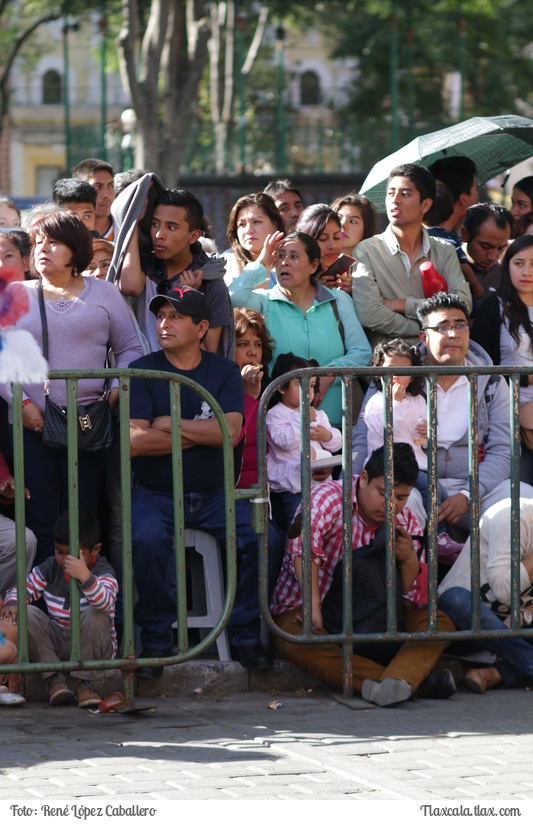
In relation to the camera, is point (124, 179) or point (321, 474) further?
point (124, 179)

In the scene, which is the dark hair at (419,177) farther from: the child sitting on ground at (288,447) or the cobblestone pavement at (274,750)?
the cobblestone pavement at (274,750)

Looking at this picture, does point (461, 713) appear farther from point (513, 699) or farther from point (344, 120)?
point (344, 120)

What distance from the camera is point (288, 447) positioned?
677 cm

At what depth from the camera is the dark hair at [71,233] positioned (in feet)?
21.1

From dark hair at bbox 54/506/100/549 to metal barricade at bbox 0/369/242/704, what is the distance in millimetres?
98

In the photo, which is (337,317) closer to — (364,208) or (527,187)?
(364,208)

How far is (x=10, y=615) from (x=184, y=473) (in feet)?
3.34

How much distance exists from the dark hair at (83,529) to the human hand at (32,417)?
0.47 meters

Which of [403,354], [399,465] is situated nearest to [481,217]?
[403,354]

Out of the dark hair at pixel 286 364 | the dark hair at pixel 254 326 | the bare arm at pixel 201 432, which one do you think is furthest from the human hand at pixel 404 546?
the dark hair at pixel 254 326

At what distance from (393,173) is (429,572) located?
279 cm

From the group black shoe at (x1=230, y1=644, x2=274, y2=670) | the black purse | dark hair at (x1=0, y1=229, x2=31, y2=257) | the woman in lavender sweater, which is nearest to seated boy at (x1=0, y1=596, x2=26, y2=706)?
the woman in lavender sweater

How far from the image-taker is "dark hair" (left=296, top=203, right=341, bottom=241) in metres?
8.09

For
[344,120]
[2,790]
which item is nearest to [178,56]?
[344,120]
